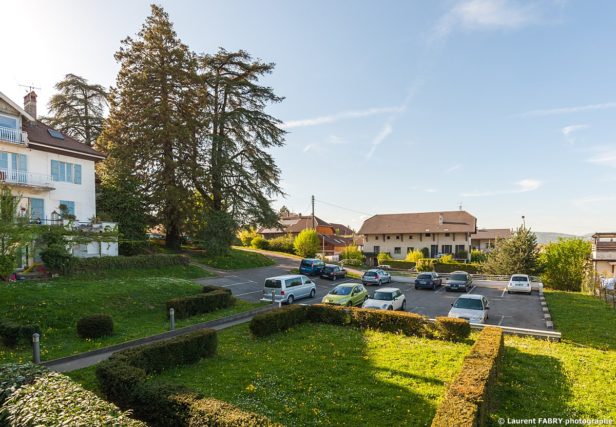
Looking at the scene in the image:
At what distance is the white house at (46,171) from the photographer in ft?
83.2

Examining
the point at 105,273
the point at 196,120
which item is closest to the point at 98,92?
the point at 196,120

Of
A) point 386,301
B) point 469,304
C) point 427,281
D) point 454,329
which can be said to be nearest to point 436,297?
point 427,281

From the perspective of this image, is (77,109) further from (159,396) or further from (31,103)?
(159,396)

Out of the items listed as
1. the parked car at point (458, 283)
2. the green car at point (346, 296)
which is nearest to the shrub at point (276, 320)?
the green car at point (346, 296)

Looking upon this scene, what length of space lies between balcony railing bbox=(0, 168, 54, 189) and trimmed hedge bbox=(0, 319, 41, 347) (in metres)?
16.2

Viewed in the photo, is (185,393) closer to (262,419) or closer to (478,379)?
(262,419)

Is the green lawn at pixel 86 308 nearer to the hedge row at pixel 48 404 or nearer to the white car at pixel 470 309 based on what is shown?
the hedge row at pixel 48 404

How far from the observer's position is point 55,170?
27.8m

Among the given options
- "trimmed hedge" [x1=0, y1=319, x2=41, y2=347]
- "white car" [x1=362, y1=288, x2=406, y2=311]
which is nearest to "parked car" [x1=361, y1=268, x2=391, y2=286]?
"white car" [x1=362, y1=288, x2=406, y2=311]

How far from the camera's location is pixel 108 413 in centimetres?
537

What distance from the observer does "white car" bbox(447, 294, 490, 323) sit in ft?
53.5

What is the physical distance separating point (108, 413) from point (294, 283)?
17.3m

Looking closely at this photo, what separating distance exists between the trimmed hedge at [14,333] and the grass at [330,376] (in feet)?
12.8

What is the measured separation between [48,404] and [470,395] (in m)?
7.05
